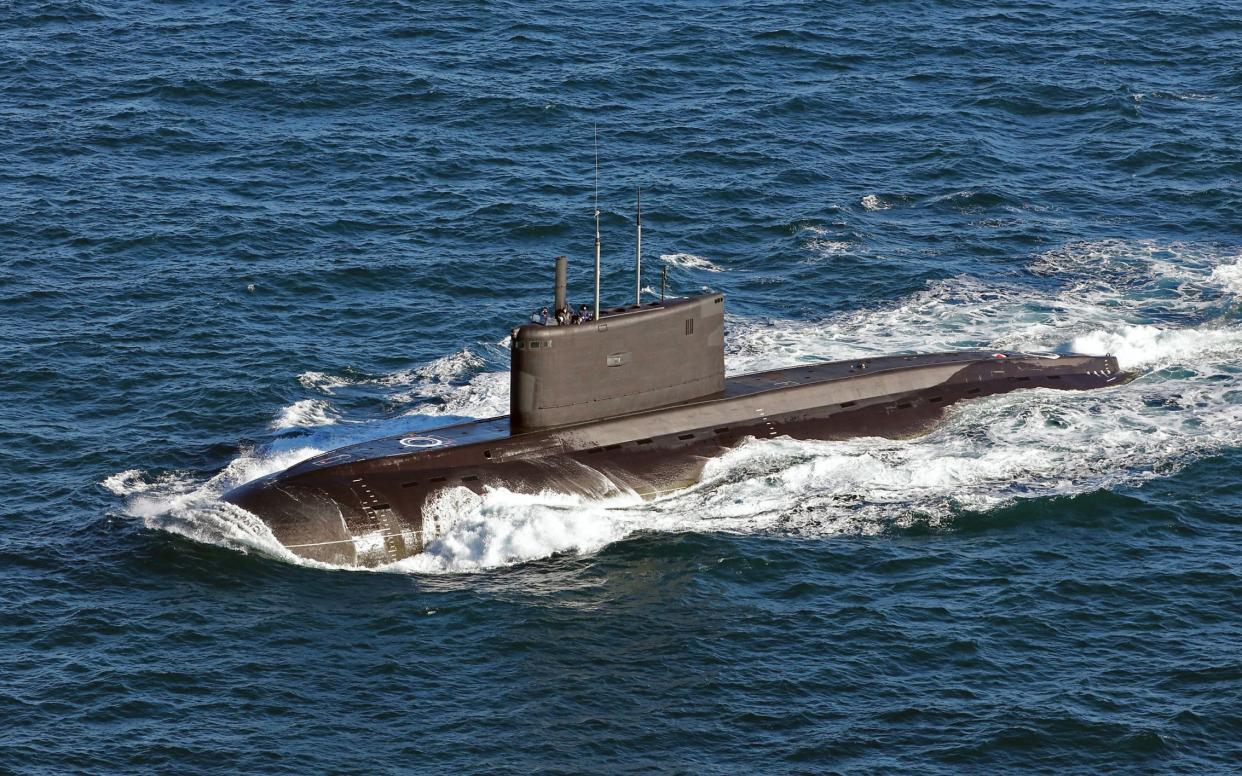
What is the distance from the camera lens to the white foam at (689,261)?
172ft

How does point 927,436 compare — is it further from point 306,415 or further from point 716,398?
point 306,415

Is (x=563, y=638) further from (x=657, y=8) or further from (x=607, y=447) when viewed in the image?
(x=657, y=8)

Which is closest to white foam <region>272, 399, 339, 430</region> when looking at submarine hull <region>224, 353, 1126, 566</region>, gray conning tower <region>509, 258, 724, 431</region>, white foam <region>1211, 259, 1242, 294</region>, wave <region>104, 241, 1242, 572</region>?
wave <region>104, 241, 1242, 572</region>

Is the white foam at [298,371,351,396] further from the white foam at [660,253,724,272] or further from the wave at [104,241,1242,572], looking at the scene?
the white foam at [660,253,724,272]

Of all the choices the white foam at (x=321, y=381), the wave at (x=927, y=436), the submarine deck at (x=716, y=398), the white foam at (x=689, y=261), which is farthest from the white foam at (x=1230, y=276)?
the white foam at (x=321, y=381)

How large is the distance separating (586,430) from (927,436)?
8.79 meters

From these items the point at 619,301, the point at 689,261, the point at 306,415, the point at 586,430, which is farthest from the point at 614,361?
the point at 689,261

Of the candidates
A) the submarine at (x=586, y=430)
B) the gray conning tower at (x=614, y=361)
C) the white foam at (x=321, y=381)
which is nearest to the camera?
the submarine at (x=586, y=430)

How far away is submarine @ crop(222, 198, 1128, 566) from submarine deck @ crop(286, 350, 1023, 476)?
0.22ft

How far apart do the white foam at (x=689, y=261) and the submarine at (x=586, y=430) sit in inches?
401

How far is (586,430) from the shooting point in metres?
38.7

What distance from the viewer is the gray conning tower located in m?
37.5

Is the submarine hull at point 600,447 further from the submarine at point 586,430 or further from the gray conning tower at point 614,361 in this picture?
the gray conning tower at point 614,361

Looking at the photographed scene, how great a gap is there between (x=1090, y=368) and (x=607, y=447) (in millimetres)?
14191
